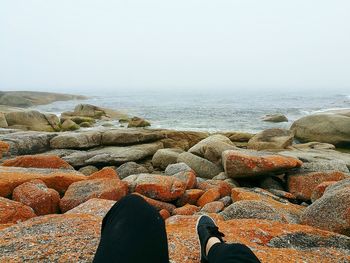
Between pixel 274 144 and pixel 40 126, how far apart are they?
18353 millimetres

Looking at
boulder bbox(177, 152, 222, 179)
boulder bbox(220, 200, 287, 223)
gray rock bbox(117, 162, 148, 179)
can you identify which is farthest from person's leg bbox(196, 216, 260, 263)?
gray rock bbox(117, 162, 148, 179)

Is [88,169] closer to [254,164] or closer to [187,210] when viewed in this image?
[187,210]

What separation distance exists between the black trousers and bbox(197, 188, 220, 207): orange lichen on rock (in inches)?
200

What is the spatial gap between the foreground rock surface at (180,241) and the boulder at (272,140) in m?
11.8

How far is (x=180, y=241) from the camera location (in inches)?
151

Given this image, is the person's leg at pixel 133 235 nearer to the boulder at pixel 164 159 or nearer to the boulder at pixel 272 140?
the boulder at pixel 164 159

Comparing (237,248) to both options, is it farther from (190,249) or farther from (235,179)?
(235,179)

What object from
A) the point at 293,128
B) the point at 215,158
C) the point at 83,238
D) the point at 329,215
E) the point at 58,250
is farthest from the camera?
the point at 293,128

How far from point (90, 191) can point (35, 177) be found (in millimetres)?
1540

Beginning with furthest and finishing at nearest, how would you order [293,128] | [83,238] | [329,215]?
1. [293,128]
2. [329,215]
3. [83,238]

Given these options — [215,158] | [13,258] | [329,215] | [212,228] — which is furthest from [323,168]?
[13,258]

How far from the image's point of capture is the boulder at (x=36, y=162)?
9.19 metres

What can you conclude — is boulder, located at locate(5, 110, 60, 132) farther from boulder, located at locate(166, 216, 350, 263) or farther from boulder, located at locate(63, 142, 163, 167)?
boulder, located at locate(166, 216, 350, 263)

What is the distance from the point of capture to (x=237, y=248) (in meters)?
2.48
